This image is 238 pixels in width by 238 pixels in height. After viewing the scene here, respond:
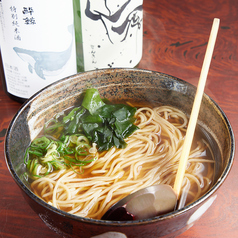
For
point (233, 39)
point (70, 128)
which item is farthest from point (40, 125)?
point (233, 39)

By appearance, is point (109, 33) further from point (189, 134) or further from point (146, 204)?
point (146, 204)

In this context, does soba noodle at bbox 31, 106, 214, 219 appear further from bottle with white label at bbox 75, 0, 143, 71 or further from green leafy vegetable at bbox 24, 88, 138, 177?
bottle with white label at bbox 75, 0, 143, 71

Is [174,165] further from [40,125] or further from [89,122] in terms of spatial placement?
[40,125]

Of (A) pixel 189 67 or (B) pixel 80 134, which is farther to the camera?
(A) pixel 189 67

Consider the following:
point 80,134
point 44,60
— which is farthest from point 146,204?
point 44,60

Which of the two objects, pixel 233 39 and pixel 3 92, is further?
pixel 233 39

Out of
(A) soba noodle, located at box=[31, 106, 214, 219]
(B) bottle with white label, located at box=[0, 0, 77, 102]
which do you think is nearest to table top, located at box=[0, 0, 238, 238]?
(A) soba noodle, located at box=[31, 106, 214, 219]
